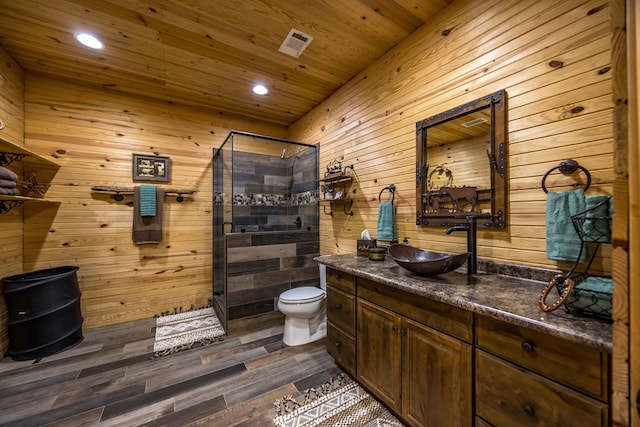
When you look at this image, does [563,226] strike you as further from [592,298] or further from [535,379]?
[535,379]

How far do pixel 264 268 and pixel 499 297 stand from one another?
2172 millimetres

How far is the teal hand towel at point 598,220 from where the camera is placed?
1.06 meters

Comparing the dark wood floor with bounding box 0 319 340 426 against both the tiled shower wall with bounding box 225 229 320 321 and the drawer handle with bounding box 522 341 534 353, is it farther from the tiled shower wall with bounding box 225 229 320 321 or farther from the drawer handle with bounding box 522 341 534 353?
the drawer handle with bounding box 522 341 534 353

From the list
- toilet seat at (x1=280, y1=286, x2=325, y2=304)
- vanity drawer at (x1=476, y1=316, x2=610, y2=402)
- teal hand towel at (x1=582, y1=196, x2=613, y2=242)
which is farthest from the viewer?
toilet seat at (x1=280, y1=286, x2=325, y2=304)

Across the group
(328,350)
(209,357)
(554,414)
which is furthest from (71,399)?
(554,414)

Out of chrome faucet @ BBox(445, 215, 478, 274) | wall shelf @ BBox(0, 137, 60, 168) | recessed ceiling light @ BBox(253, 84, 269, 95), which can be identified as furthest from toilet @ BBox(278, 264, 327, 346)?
wall shelf @ BBox(0, 137, 60, 168)

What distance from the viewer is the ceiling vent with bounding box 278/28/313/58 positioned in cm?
206

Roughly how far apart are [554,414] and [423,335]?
0.53 metres

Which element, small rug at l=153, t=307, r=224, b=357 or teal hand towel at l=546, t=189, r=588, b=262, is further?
small rug at l=153, t=307, r=224, b=357

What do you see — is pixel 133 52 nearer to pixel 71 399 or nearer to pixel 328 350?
pixel 71 399

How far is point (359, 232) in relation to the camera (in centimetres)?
259

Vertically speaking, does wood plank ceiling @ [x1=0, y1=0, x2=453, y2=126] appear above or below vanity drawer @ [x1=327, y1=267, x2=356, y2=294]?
above

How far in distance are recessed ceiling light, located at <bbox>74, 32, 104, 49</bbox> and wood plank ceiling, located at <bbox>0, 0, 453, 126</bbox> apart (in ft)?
0.18

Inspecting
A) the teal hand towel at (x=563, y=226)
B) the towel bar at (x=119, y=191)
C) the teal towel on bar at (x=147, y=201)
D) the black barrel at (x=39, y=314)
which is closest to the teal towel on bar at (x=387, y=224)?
the teal hand towel at (x=563, y=226)
